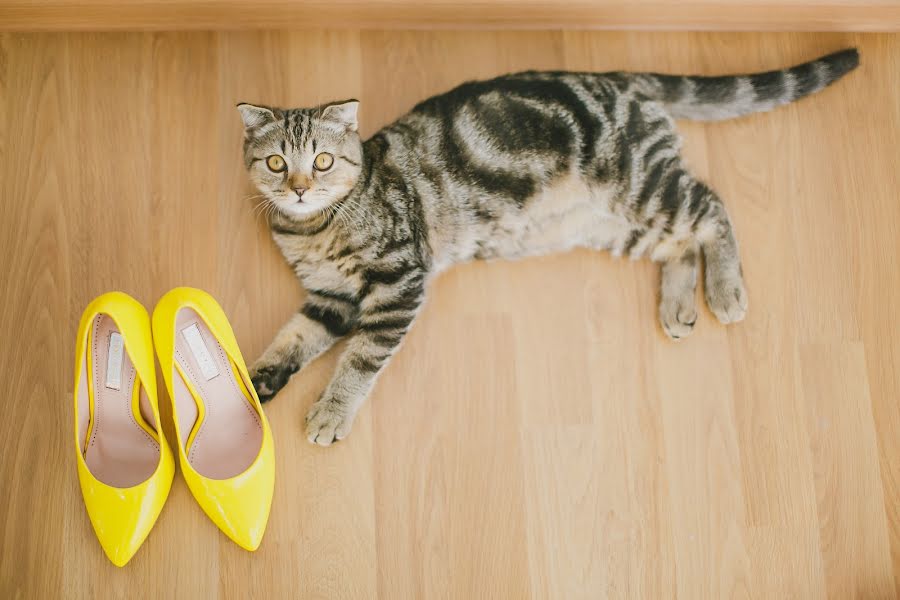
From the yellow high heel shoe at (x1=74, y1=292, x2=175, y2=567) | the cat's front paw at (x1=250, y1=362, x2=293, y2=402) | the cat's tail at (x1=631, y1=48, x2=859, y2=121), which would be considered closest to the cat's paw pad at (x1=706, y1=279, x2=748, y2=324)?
the cat's tail at (x1=631, y1=48, x2=859, y2=121)

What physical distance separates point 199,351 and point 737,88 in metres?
1.57

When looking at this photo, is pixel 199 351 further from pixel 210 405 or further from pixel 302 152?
pixel 302 152

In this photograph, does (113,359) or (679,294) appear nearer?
(113,359)

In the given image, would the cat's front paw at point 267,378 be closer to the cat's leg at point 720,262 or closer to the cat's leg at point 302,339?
the cat's leg at point 302,339

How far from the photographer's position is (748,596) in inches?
68.6

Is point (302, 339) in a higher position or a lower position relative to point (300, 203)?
lower

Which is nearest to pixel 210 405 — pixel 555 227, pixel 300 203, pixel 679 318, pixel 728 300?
pixel 300 203

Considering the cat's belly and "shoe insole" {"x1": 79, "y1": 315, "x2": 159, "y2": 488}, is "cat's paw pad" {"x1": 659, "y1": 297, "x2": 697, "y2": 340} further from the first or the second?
"shoe insole" {"x1": 79, "y1": 315, "x2": 159, "y2": 488}

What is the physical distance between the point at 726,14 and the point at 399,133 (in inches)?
39.9

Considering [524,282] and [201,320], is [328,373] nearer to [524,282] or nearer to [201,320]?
[201,320]

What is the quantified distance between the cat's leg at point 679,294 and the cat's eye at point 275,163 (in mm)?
1042

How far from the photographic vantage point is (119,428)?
170 centimetres

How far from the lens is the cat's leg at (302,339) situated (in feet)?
5.72

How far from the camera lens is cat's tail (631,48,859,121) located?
185 centimetres
